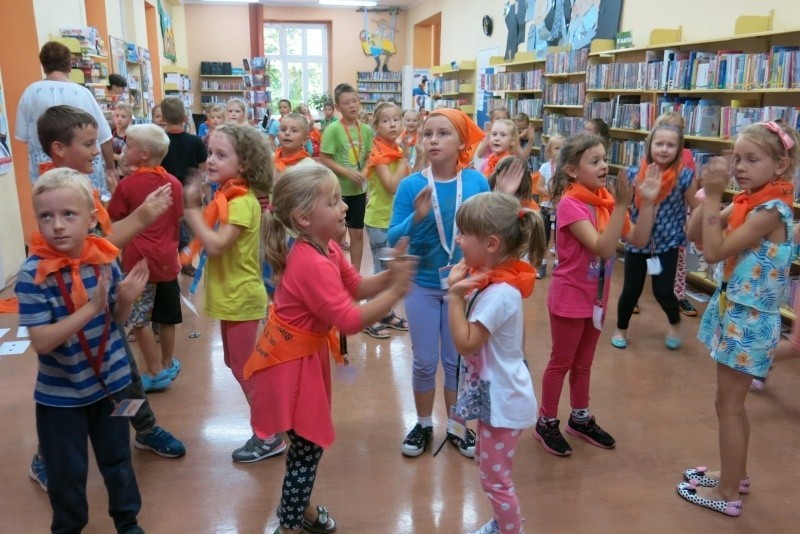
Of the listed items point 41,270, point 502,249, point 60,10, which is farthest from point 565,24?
point 41,270

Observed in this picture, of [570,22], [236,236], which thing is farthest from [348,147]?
[570,22]

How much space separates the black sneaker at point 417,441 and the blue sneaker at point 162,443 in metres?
0.97

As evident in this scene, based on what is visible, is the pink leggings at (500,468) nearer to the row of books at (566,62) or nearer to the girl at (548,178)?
the girl at (548,178)

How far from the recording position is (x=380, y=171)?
391cm

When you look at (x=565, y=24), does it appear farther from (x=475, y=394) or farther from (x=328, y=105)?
(x=475, y=394)

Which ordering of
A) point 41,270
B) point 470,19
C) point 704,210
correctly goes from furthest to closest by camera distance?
point 470,19
point 704,210
point 41,270

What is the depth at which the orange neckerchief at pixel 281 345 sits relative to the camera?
1.80 meters

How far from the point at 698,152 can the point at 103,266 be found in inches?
203

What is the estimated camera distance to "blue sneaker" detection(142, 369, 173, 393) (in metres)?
3.16

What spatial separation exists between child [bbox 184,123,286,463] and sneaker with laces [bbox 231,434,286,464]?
22cm

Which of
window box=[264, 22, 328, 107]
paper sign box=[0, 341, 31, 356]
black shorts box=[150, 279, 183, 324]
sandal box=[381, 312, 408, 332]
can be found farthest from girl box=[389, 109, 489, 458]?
window box=[264, 22, 328, 107]

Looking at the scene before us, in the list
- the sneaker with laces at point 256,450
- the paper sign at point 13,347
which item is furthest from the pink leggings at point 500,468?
the paper sign at point 13,347

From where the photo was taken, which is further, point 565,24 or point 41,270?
point 565,24

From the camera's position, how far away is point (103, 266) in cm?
177
